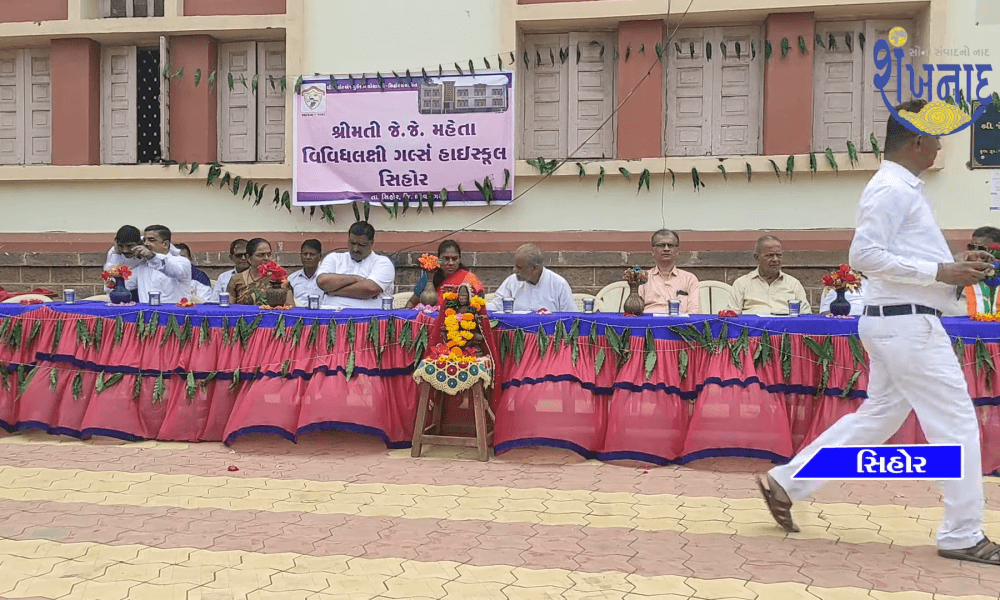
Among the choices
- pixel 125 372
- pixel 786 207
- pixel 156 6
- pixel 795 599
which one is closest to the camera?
pixel 795 599

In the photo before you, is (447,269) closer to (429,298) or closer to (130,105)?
(429,298)

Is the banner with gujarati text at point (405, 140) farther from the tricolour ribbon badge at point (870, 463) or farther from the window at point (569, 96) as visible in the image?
the tricolour ribbon badge at point (870, 463)

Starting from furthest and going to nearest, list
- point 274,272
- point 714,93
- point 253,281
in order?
point 714,93 → point 253,281 → point 274,272

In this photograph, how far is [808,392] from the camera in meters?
5.01

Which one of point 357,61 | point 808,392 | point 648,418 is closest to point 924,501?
point 808,392

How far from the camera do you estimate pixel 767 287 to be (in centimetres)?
643

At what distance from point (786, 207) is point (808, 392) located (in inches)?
119

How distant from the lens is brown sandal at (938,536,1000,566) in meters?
3.31

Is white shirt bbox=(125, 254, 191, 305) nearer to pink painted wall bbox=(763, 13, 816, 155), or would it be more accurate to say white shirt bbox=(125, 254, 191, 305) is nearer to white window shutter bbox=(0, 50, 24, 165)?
white window shutter bbox=(0, 50, 24, 165)

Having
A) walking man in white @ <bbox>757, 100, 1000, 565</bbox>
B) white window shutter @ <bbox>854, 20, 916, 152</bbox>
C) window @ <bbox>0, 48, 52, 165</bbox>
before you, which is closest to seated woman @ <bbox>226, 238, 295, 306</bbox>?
window @ <bbox>0, 48, 52, 165</bbox>

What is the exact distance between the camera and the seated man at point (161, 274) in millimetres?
6727

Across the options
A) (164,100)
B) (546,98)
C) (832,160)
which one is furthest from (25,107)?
(832,160)

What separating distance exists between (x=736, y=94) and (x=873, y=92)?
114 centimetres

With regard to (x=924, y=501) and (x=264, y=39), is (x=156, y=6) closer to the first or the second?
(x=264, y=39)
